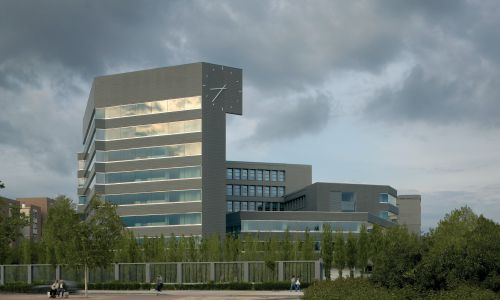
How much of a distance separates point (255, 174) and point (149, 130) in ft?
133

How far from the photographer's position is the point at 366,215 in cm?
11188

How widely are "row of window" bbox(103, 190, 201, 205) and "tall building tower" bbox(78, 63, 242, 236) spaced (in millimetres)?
142

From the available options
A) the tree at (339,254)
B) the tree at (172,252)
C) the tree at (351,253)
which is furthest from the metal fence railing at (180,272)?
the tree at (351,253)

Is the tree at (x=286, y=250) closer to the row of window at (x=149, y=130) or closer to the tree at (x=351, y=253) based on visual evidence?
the tree at (x=351, y=253)

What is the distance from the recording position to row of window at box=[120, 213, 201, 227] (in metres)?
102

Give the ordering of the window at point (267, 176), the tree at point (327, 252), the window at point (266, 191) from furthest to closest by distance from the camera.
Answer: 1. the window at point (267, 176)
2. the window at point (266, 191)
3. the tree at point (327, 252)

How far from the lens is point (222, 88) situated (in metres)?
106

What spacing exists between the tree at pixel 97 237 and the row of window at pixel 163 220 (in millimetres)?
43508

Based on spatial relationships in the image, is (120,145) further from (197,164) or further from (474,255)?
(474,255)

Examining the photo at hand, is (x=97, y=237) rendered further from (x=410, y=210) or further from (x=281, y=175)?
(x=410, y=210)

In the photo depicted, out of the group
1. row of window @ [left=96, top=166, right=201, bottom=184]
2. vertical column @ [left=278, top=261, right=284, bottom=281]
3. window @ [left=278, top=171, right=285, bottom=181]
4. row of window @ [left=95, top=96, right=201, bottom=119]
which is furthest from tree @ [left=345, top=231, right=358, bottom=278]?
window @ [left=278, top=171, right=285, bottom=181]

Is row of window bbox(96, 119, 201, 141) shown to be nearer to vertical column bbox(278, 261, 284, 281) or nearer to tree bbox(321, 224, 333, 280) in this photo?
tree bbox(321, 224, 333, 280)

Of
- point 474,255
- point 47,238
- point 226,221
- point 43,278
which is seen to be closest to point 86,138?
point 226,221

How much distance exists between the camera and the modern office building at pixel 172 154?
103188mm
